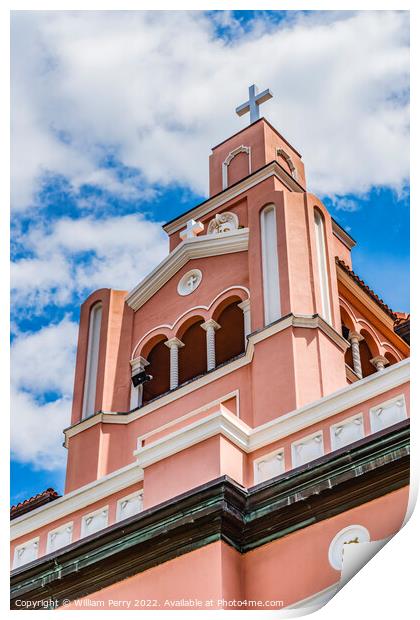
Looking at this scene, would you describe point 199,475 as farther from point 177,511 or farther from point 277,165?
point 277,165

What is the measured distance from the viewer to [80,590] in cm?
1146

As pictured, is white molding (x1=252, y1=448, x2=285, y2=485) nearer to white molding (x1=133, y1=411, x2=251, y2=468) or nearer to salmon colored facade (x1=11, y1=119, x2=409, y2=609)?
salmon colored facade (x1=11, y1=119, x2=409, y2=609)

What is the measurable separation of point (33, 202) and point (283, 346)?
4524mm

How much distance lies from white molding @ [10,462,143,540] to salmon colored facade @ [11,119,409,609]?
16 mm

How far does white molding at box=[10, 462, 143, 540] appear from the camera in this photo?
40.9 ft

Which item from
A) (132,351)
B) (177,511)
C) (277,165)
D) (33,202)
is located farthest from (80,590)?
(277,165)

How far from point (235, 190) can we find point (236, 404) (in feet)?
14.5

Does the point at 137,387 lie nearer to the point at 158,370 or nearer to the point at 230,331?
the point at 158,370

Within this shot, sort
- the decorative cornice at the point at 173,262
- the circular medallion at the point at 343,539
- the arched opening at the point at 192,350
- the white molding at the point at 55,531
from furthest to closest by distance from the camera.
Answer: the decorative cornice at the point at 173,262
the arched opening at the point at 192,350
the white molding at the point at 55,531
the circular medallion at the point at 343,539

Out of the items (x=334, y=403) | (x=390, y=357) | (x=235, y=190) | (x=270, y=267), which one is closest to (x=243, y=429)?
(x=334, y=403)

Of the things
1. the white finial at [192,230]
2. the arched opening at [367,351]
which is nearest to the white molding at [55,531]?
the white finial at [192,230]

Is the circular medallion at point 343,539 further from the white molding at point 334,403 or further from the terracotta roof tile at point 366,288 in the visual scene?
the terracotta roof tile at point 366,288

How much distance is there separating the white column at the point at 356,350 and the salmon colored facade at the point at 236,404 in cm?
2

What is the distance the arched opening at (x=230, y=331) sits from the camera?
1614 cm
